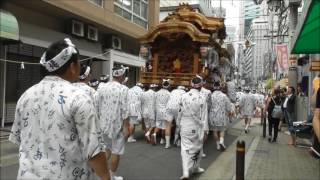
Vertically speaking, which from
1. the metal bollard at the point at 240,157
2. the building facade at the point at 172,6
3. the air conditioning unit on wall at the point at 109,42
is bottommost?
the metal bollard at the point at 240,157

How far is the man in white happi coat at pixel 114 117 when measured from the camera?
7.45m

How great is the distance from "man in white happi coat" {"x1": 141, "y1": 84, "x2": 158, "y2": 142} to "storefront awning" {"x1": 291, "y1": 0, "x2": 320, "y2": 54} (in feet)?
19.4

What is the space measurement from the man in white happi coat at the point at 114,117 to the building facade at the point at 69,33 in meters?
7.20

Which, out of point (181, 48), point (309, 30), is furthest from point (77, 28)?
point (309, 30)

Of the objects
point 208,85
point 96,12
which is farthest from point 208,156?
point 96,12

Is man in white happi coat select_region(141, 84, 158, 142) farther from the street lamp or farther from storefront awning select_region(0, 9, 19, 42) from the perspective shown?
the street lamp

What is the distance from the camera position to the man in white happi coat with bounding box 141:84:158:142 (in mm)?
14078

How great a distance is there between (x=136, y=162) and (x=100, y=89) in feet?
9.97

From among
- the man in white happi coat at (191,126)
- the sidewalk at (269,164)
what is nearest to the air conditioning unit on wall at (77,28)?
the sidewalk at (269,164)

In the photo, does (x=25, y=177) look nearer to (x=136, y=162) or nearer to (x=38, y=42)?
(x=136, y=162)

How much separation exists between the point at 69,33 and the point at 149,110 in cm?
805

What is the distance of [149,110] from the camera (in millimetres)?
14133

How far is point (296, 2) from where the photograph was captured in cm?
2139

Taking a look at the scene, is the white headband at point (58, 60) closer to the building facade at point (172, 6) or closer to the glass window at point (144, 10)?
the glass window at point (144, 10)
